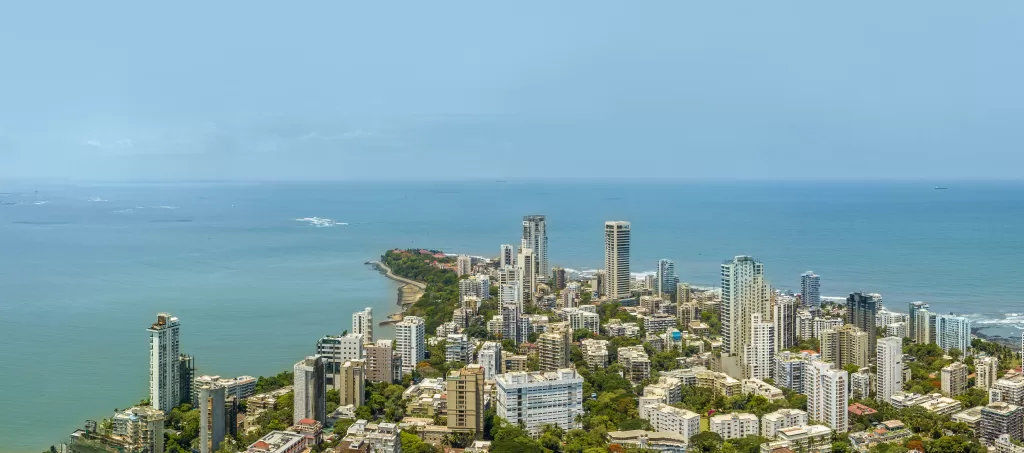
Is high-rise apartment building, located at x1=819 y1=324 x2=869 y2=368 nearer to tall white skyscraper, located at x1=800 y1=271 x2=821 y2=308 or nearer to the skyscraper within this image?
the skyscraper

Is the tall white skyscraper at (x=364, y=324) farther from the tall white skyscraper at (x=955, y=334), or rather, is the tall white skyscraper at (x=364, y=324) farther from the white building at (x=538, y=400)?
the tall white skyscraper at (x=955, y=334)

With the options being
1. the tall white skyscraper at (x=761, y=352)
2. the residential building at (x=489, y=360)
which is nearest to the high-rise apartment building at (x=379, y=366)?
the residential building at (x=489, y=360)

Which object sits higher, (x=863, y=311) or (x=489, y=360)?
(x=863, y=311)

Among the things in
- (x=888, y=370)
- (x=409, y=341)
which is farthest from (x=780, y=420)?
(x=409, y=341)

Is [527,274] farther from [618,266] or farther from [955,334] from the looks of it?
[955,334]

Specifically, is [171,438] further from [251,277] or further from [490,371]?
[251,277]

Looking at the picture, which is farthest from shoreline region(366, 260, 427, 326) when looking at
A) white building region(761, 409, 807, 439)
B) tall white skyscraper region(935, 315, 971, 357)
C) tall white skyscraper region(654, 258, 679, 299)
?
tall white skyscraper region(935, 315, 971, 357)
